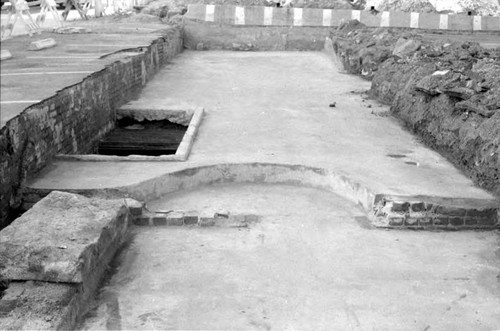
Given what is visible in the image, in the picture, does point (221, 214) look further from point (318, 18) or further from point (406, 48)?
point (318, 18)

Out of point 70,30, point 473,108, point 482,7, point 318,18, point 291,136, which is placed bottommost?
point 291,136

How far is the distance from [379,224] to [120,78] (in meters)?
5.77

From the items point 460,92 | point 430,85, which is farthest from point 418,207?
point 430,85

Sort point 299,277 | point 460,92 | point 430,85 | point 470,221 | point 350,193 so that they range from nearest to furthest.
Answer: point 299,277
point 470,221
point 350,193
point 460,92
point 430,85

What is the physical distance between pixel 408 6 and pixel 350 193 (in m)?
15.3

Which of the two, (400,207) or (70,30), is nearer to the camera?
(400,207)

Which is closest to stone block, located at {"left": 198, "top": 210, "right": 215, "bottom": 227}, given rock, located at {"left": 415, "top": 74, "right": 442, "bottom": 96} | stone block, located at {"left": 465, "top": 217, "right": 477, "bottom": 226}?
stone block, located at {"left": 465, "top": 217, "right": 477, "bottom": 226}

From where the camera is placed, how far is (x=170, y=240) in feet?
17.9

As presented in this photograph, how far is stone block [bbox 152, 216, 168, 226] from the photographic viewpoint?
18.9 feet

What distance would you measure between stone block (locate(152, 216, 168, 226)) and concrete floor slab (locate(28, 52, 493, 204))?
1.96 ft

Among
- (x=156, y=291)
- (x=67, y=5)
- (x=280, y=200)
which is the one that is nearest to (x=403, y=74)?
(x=280, y=200)

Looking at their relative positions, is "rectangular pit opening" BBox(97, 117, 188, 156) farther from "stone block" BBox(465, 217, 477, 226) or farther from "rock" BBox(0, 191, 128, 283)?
"stone block" BBox(465, 217, 477, 226)

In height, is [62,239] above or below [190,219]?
above

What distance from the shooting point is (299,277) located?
15.6 ft
